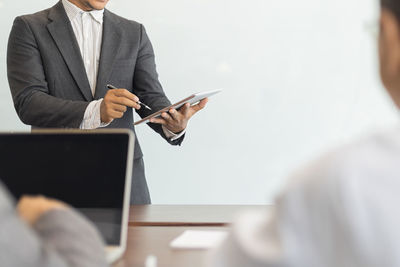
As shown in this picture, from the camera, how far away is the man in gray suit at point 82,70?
2760mm

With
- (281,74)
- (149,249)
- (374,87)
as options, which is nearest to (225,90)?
(281,74)

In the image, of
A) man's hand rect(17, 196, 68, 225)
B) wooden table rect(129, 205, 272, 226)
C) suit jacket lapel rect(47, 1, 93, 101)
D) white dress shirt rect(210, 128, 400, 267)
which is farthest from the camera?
suit jacket lapel rect(47, 1, 93, 101)

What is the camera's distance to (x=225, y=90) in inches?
178

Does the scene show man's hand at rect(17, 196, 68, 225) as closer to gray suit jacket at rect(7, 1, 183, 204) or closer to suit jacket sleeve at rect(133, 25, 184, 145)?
gray suit jacket at rect(7, 1, 183, 204)

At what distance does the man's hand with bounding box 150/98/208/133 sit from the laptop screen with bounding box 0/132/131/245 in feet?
4.04

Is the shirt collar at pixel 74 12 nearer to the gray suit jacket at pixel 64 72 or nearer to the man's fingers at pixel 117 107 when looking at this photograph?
the gray suit jacket at pixel 64 72

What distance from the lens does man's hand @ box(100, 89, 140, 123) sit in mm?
2582

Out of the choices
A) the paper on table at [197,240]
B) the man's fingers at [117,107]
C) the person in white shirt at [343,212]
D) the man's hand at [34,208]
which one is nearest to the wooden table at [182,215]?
the paper on table at [197,240]

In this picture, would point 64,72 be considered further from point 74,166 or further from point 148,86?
point 74,166

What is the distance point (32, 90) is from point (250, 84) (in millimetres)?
2014

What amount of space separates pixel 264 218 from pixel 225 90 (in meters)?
3.64

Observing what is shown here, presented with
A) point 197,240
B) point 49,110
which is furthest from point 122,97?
point 197,240

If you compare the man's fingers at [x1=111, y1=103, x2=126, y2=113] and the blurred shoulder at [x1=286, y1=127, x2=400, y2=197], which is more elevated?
the blurred shoulder at [x1=286, y1=127, x2=400, y2=197]

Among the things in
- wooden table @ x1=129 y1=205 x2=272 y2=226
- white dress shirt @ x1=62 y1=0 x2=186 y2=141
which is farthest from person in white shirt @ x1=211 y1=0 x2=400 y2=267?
white dress shirt @ x1=62 y1=0 x2=186 y2=141
